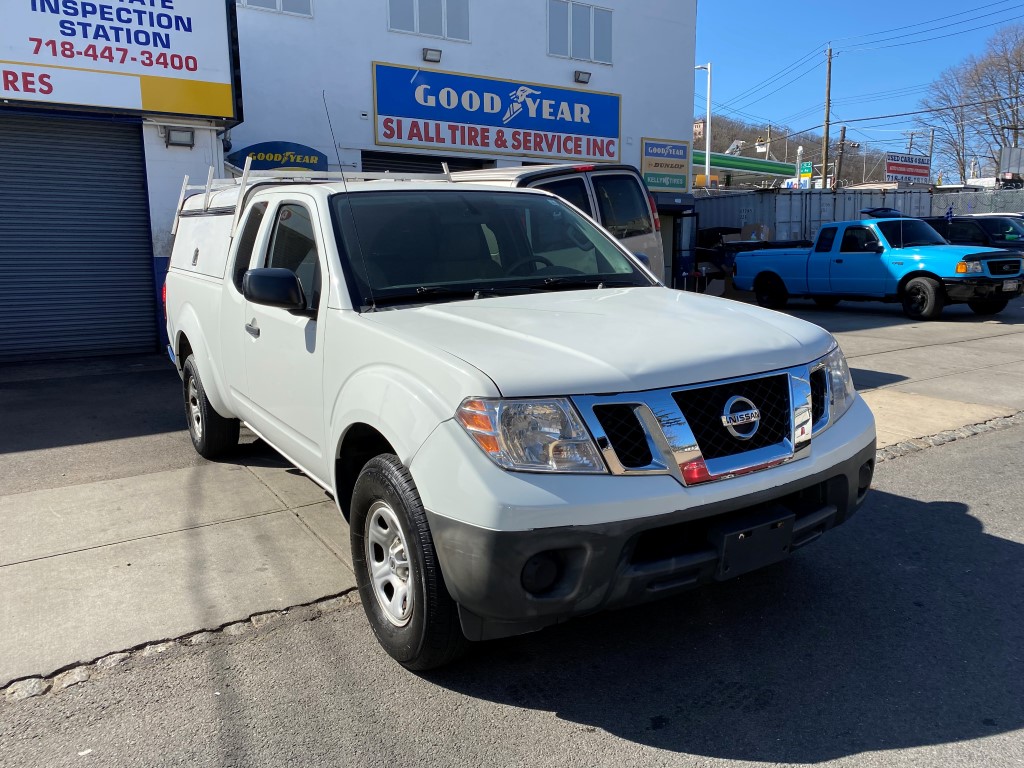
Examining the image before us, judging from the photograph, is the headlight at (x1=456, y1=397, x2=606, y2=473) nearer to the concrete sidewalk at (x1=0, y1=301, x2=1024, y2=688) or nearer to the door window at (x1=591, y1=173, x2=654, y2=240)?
the concrete sidewalk at (x1=0, y1=301, x2=1024, y2=688)

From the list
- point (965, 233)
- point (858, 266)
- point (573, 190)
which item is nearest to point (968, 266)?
point (858, 266)

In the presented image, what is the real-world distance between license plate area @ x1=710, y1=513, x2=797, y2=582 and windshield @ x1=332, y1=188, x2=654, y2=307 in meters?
1.61

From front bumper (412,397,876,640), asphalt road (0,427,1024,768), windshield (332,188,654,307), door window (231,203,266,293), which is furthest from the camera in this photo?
door window (231,203,266,293)

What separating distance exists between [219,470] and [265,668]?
287 centimetres

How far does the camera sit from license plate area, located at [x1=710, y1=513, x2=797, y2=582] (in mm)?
2702

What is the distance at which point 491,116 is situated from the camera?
53.7ft

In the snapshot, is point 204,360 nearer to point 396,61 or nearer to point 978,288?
point 396,61

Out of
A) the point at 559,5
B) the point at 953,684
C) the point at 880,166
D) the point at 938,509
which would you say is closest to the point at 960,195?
the point at 559,5

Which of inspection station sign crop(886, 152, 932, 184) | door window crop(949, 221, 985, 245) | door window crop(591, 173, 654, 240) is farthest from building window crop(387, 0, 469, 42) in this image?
inspection station sign crop(886, 152, 932, 184)

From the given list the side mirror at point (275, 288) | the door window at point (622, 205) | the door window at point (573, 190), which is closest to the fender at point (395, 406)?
the side mirror at point (275, 288)

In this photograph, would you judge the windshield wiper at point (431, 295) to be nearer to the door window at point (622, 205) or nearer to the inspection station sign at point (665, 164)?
Result: the door window at point (622, 205)

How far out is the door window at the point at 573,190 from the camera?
25.8ft

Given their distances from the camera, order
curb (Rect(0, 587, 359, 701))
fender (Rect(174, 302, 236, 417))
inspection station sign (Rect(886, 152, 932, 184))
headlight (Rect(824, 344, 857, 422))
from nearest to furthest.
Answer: curb (Rect(0, 587, 359, 701)), headlight (Rect(824, 344, 857, 422)), fender (Rect(174, 302, 236, 417)), inspection station sign (Rect(886, 152, 932, 184))

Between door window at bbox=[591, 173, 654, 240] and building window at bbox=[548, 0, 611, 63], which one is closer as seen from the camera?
door window at bbox=[591, 173, 654, 240]
